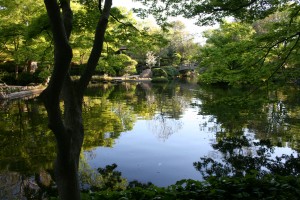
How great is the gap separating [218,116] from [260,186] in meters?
12.7

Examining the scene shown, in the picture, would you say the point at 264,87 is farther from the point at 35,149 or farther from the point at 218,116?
the point at 218,116

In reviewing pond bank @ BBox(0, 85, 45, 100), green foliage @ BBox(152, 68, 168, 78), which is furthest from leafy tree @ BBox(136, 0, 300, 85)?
green foliage @ BBox(152, 68, 168, 78)

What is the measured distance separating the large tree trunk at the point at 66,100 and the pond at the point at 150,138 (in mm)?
4217

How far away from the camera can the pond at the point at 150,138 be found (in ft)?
27.1

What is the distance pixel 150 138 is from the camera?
1296 centimetres

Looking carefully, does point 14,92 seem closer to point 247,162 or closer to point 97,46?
point 247,162

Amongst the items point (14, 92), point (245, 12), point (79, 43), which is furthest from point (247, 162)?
point (14, 92)

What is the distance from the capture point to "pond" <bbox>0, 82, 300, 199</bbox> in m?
8.25

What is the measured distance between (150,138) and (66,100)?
921 centimetres

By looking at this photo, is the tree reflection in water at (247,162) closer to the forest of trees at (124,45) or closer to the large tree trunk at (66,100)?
the forest of trees at (124,45)

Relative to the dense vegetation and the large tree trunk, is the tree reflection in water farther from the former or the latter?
the large tree trunk

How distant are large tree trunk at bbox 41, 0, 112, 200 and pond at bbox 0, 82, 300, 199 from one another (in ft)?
13.8

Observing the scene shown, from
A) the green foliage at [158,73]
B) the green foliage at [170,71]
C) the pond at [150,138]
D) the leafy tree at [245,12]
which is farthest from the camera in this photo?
the green foliage at [170,71]

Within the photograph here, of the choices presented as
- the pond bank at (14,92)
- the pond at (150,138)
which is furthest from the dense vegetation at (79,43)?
the pond at (150,138)
